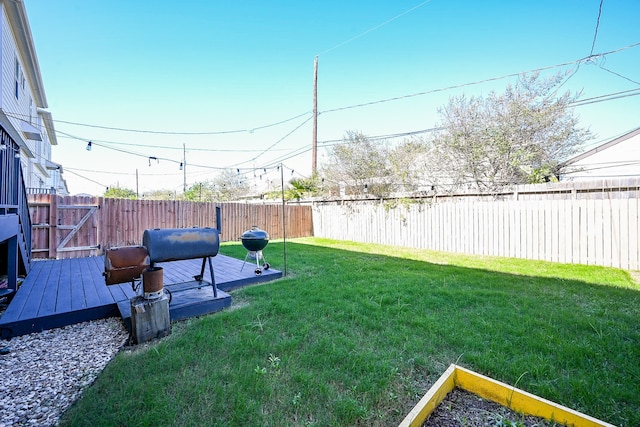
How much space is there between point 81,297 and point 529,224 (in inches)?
330

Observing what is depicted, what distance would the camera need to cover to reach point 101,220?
725cm

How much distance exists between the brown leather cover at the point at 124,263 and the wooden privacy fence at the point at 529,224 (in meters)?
7.42

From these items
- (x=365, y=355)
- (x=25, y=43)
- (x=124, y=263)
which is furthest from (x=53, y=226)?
(x=365, y=355)

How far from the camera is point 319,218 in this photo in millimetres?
11781

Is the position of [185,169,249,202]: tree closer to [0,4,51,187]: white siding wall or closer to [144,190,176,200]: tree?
[144,190,176,200]: tree

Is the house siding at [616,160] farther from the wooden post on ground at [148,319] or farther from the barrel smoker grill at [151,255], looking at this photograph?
the wooden post on ground at [148,319]

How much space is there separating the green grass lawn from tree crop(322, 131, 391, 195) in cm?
644

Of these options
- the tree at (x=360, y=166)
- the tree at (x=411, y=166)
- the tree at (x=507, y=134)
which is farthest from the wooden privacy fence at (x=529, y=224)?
the tree at (x=360, y=166)

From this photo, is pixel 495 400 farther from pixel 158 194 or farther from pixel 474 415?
pixel 158 194

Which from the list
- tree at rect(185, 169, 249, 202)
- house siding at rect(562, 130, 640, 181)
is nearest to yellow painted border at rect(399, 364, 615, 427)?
house siding at rect(562, 130, 640, 181)

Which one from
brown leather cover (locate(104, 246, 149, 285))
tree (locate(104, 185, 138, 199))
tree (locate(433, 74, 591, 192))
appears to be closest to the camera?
brown leather cover (locate(104, 246, 149, 285))

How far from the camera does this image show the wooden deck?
271 centimetres

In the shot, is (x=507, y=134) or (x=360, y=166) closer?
(x=507, y=134)

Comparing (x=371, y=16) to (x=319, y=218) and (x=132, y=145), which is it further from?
(x=132, y=145)
